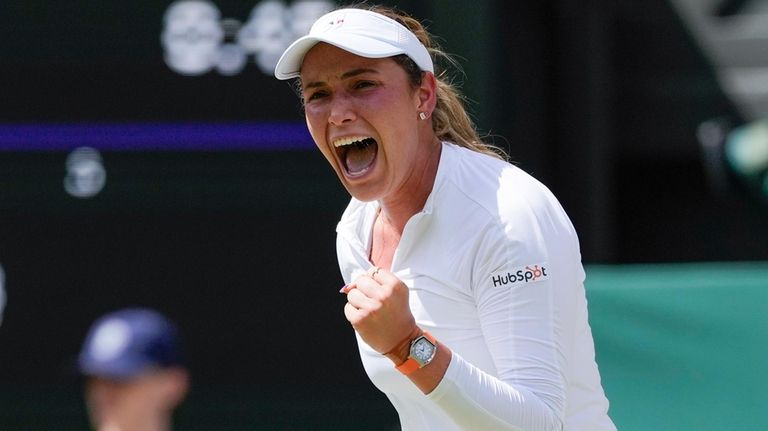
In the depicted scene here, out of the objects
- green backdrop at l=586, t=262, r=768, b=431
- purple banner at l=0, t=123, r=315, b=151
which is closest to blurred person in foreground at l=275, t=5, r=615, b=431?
green backdrop at l=586, t=262, r=768, b=431

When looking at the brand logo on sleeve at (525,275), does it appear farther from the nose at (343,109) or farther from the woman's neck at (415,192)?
the nose at (343,109)

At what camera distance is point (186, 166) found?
17.9ft

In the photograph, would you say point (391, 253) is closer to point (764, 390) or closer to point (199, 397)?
point (764, 390)

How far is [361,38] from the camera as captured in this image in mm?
2709

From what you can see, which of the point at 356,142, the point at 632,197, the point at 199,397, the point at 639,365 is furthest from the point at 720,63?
the point at 356,142

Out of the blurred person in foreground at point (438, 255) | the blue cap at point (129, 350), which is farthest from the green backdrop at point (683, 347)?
the blue cap at point (129, 350)

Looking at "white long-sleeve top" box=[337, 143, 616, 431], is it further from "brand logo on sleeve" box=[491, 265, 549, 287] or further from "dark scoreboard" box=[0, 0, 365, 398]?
"dark scoreboard" box=[0, 0, 365, 398]

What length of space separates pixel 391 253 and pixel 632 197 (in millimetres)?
3899

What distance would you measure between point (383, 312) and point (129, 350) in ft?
1.44

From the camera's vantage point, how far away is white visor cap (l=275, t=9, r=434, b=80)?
2697mm

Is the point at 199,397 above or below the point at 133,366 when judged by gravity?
below

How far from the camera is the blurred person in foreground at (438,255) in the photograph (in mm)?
2500

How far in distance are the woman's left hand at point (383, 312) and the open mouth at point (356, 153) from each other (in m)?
0.40

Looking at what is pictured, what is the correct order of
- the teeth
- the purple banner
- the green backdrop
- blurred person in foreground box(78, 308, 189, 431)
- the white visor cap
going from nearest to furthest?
blurred person in foreground box(78, 308, 189, 431)
the white visor cap
the teeth
the green backdrop
the purple banner
